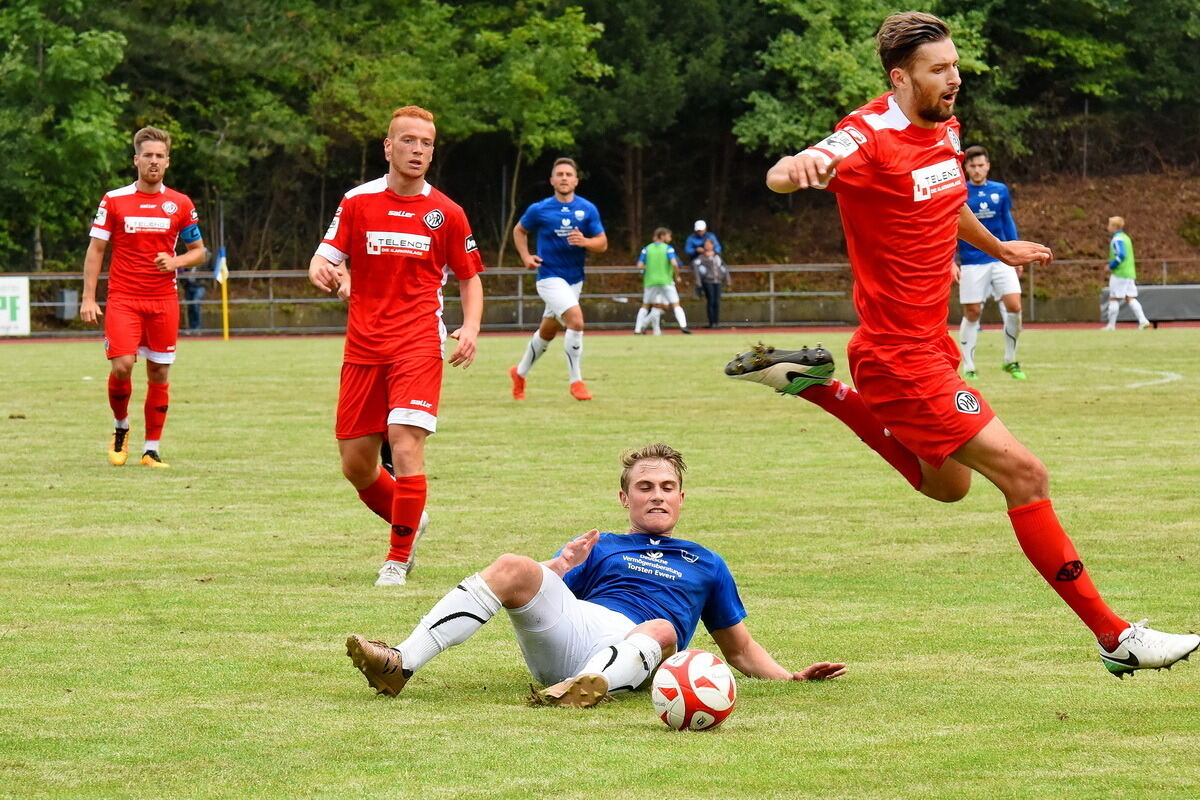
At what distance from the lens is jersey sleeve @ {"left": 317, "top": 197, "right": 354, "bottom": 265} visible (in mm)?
8617

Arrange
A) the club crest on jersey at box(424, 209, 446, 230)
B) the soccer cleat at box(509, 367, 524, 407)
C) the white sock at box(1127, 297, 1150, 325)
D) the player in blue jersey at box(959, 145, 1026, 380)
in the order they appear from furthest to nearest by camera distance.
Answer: the white sock at box(1127, 297, 1150, 325) → the player in blue jersey at box(959, 145, 1026, 380) → the soccer cleat at box(509, 367, 524, 407) → the club crest on jersey at box(424, 209, 446, 230)

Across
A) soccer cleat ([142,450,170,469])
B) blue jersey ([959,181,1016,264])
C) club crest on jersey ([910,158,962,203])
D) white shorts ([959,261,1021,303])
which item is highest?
blue jersey ([959,181,1016,264])

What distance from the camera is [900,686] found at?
589 cm

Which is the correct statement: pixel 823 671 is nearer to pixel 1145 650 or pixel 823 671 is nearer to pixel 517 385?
pixel 1145 650

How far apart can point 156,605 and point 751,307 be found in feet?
118

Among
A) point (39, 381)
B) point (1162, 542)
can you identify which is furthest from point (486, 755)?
point (39, 381)

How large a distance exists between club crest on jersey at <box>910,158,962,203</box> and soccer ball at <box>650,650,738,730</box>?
2.01m

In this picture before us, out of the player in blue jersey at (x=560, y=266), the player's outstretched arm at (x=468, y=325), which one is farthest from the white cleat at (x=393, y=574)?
the player in blue jersey at (x=560, y=266)

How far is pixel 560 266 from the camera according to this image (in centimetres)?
1969

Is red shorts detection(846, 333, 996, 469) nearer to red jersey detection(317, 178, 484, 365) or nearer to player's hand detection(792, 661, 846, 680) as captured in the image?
player's hand detection(792, 661, 846, 680)

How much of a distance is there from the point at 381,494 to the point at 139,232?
5245 mm

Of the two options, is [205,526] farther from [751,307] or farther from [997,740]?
[751,307]

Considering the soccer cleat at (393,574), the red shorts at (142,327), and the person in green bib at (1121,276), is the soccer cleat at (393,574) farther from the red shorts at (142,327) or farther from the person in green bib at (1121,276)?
the person in green bib at (1121,276)

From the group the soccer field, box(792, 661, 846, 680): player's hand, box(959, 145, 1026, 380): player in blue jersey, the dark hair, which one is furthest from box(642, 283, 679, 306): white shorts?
box(792, 661, 846, 680): player's hand
